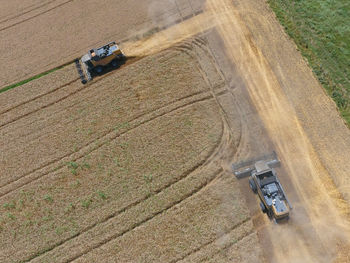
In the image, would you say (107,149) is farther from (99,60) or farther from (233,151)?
(233,151)

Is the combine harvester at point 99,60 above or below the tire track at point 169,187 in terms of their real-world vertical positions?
above

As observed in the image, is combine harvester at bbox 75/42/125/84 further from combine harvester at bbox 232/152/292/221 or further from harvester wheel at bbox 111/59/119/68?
combine harvester at bbox 232/152/292/221

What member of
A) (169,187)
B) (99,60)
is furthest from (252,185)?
(99,60)

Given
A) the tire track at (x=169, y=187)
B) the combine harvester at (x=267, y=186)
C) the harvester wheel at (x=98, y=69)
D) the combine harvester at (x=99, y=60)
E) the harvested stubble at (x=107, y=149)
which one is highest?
the combine harvester at (x=99, y=60)

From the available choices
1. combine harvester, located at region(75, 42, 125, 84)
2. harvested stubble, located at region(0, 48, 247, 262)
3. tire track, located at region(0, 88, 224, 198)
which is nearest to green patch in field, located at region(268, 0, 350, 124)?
harvested stubble, located at region(0, 48, 247, 262)

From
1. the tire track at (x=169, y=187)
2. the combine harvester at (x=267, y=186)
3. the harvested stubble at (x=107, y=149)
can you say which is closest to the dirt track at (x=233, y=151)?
the tire track at (x=169, y=187)

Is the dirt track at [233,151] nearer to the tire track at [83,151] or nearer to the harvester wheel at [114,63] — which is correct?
the tire track at [83,151]

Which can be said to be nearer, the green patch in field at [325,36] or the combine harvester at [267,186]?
the combine harvester at [267,186]

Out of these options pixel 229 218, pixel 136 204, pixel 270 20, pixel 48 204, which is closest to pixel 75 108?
pixel 48 204
